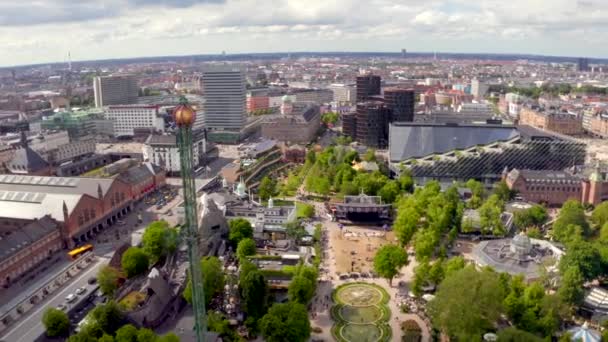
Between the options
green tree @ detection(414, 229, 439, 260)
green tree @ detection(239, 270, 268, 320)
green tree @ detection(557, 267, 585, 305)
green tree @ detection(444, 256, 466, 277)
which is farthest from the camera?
green tree @ detection(414, 229, 439, 260)

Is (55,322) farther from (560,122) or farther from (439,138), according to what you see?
(560,122)

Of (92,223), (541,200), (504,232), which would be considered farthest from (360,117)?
(92,223)

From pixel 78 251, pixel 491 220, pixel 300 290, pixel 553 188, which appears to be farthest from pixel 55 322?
pixel 553 188

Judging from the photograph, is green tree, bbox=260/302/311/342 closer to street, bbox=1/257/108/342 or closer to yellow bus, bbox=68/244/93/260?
street, bbox=1/257/108/342

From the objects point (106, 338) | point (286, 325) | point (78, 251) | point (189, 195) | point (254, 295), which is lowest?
point (78, 251)

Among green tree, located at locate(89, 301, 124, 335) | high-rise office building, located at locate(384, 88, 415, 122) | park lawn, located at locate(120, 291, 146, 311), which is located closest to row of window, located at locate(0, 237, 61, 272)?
park lawn, located at locate(120, 291, 146, 311)

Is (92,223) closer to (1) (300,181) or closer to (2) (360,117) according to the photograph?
(1) (300,181)
